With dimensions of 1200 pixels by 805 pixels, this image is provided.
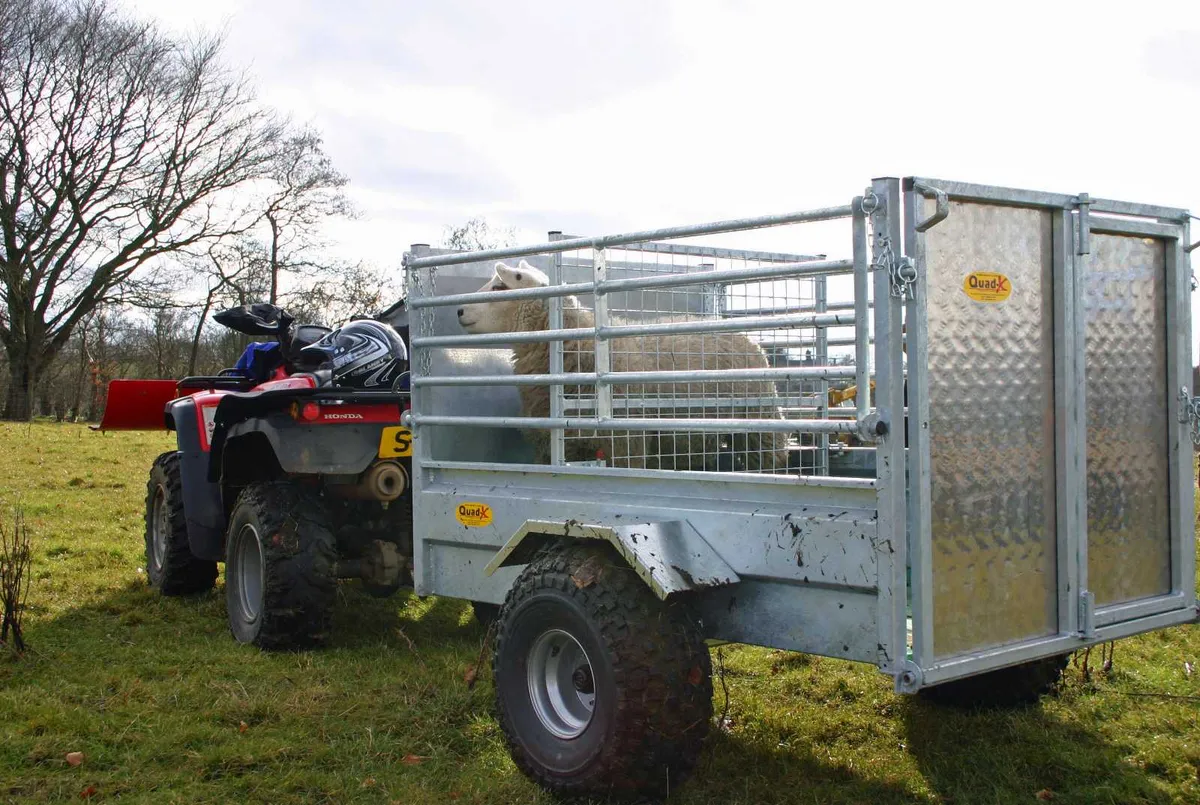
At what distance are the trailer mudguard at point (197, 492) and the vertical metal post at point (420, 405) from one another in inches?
89.8

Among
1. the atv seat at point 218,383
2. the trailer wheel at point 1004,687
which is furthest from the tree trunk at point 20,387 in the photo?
the trailer wheel at point 1004,687

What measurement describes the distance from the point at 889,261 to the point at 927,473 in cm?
64

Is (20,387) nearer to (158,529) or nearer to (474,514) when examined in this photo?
(158,529)

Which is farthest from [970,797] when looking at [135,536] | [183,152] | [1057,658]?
[183,152]

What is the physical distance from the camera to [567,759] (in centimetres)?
380

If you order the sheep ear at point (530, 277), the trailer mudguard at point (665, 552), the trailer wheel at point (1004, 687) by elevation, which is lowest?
the trailer wheel at point (1004, 687)

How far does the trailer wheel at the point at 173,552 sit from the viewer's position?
7391 millimetres

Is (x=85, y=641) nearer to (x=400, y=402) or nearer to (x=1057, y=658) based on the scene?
(x=400, y=402)

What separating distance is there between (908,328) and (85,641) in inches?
198

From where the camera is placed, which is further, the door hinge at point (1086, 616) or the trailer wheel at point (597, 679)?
the door hinge at point (1086, 616)

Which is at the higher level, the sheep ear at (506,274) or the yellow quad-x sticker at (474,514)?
the sheep ear at (506,274)

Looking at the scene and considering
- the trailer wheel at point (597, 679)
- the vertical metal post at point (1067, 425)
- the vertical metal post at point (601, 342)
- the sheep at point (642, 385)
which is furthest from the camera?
the sheep at point (642, 385)

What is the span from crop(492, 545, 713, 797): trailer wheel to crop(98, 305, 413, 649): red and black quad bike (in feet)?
6.71

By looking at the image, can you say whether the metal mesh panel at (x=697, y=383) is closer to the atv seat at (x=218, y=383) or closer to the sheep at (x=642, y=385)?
the sheep at (x=642, y=385)
